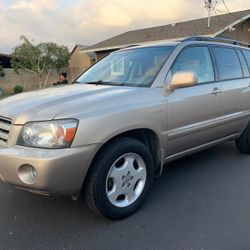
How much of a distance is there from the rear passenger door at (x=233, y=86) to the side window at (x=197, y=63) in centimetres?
19

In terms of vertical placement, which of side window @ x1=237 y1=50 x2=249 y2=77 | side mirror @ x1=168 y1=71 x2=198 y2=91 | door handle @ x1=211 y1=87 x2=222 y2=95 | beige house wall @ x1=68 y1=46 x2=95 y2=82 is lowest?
door handle @ x1=211 y1=87 x2=222 y2=95

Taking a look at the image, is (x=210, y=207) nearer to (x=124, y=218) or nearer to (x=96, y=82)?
(x=124, y=218)

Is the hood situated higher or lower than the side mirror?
lower

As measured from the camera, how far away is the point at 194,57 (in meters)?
4.16

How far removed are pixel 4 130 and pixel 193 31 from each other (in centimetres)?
1860

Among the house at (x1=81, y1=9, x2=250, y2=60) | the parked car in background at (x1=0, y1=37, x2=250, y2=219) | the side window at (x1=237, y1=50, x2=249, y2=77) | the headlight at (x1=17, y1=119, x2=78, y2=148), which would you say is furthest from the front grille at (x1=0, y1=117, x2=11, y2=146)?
→ the house at (x1=81, y1=9, x2=250, y2=60)

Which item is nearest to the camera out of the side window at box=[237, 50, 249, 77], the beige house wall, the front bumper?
the front bumper

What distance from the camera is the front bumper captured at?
271 cm

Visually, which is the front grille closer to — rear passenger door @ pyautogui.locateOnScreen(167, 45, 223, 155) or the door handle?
rear passenger door @ pyautogui.locateOnScreen(167, 45, 223, 155)

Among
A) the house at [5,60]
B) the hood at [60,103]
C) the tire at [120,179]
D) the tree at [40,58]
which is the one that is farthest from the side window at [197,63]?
the house at [5,60]

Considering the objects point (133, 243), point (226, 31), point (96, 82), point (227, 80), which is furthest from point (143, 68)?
point (226, 31)

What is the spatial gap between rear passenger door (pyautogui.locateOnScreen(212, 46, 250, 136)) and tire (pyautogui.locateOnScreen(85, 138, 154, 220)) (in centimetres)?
168

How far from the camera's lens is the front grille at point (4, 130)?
9.64ft

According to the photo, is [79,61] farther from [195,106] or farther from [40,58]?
[195,106]
